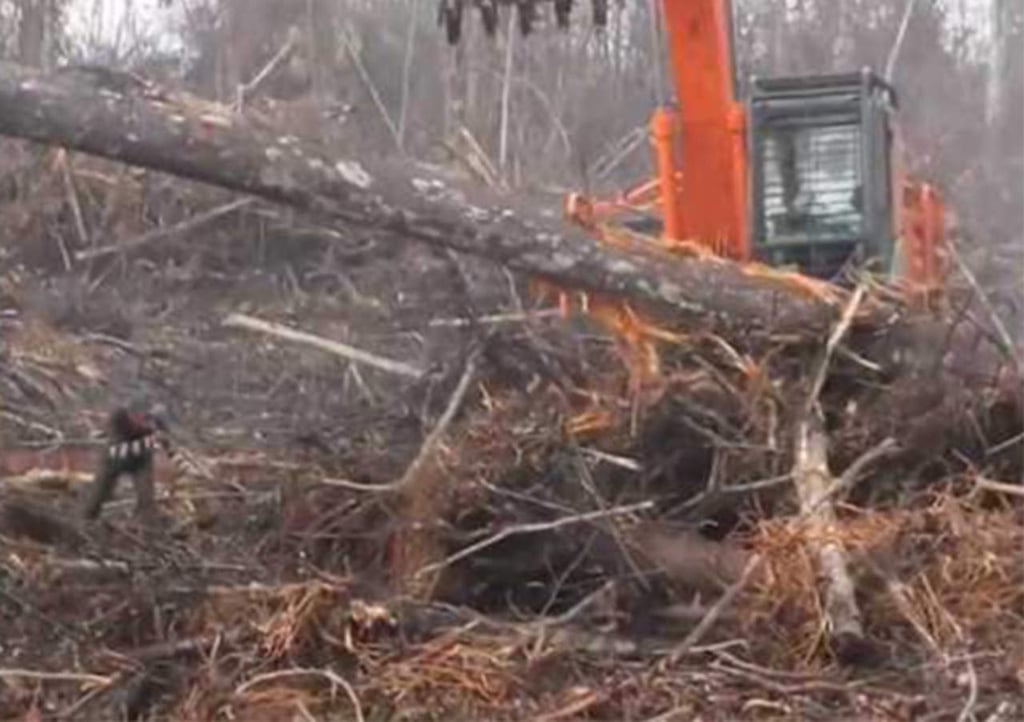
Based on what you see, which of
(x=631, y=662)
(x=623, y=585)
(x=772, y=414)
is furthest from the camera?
(x=772, y=414)

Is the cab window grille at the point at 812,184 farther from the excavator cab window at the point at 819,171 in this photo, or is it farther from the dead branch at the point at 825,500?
the dead branch at the point at 825,500

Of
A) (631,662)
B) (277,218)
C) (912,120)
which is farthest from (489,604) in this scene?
(912,120)

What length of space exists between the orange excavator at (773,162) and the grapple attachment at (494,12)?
1.41 meters

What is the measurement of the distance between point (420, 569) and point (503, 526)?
0.24 metres

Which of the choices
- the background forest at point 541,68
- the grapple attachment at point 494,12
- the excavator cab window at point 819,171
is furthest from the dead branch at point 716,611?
the background forest at point 541,68

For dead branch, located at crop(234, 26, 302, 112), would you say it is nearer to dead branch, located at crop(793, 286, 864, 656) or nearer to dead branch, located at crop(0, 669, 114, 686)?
dead branch, located at crop(793, 286, 864, 656)

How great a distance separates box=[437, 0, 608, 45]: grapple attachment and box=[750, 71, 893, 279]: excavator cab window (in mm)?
1906

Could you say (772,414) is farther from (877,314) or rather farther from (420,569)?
(420,569)

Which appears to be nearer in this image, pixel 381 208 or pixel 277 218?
pixel 381 208

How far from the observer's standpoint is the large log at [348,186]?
16.2 feet

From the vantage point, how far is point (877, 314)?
19.2 ft

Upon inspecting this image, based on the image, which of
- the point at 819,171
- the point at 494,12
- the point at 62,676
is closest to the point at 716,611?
the point at 62,676

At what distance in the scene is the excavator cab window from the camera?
7.80m

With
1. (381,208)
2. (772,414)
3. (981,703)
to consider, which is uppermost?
(381,208)
